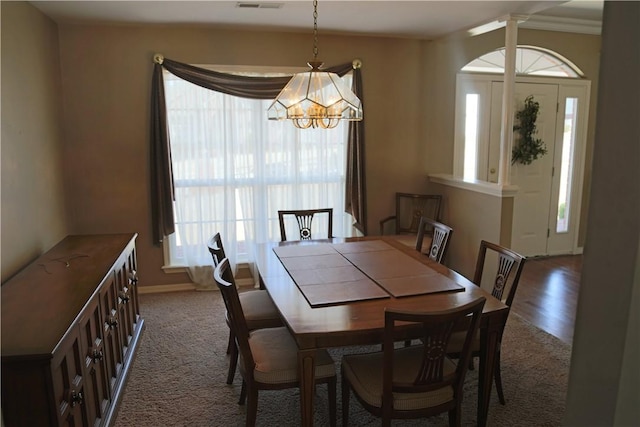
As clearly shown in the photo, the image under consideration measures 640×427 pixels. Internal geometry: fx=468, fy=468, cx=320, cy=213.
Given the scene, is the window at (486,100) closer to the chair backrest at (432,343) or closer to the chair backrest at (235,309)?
the chair backrest at (432,343)

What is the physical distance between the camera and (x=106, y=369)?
2.49 m

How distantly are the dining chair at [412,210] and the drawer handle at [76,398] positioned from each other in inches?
130

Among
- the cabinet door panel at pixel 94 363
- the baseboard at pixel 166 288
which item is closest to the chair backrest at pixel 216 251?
the cabinet door panel at pixel 94 363

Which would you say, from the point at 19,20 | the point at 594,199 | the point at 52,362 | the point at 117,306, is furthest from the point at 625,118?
the point at 19,20

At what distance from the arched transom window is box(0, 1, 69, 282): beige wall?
3.89 meters

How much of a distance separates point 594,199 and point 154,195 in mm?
4113

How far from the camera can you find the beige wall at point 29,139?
2.76 m

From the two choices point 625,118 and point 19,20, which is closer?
point 625,118

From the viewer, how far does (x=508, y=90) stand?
3.85m

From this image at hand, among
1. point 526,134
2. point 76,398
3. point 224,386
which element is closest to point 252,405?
point 224,386

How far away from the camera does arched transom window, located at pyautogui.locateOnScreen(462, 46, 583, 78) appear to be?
5070 millimetres

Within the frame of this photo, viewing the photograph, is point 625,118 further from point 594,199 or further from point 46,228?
point 46,228

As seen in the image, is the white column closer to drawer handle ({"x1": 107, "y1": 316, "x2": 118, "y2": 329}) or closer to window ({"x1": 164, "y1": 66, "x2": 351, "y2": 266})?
window ({"x1": 164, "y1": 66, "x2": 351, "y2": 266})

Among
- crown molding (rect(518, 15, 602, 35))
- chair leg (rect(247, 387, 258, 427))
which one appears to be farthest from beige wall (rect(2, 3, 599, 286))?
chair leg (rect(247, 387, 258, 427))
